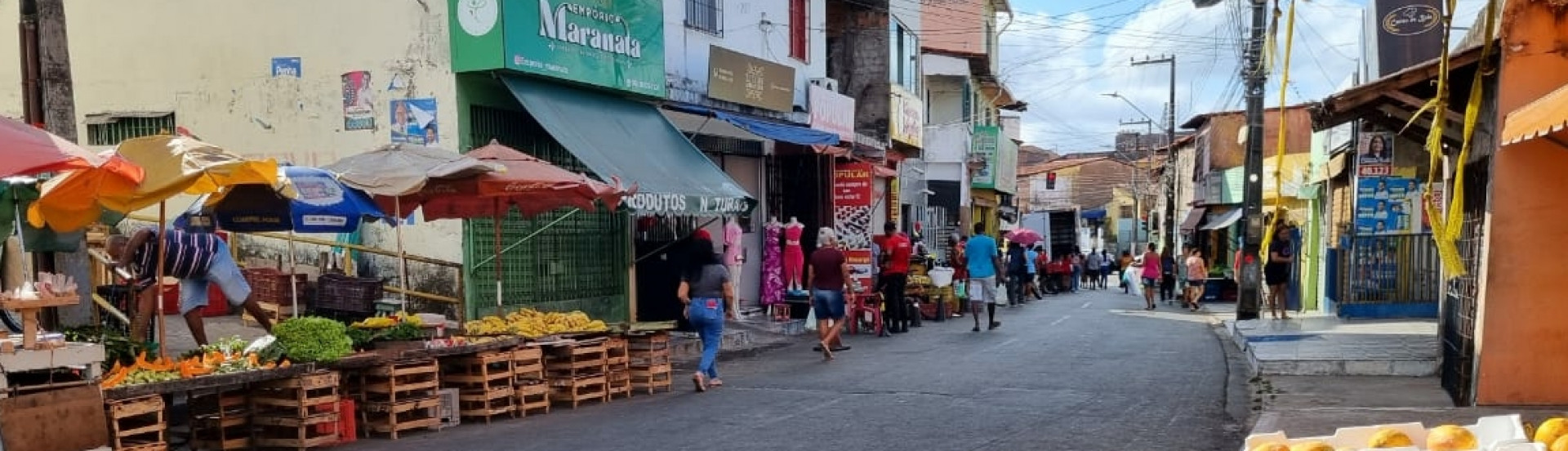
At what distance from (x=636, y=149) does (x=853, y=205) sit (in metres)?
6.89

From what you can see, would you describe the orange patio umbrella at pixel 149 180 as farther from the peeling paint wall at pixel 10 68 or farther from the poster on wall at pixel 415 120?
the peeling paint wall at pixel 10 68

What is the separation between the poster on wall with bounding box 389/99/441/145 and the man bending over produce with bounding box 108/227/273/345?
3.24 metres

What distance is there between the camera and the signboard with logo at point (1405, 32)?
1589 cm

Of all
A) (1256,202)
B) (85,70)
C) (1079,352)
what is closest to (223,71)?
(85,70)

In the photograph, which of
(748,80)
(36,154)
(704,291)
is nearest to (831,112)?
(748,80)

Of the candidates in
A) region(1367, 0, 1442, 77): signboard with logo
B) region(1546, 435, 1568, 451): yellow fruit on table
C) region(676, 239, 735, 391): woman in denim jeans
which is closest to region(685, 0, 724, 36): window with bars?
region(676, 239, 735, 391): woman in denim jeans

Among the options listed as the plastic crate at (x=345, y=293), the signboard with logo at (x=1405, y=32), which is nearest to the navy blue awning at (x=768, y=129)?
the plastic crate at (x=345, y=293)

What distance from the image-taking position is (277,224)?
10758 mm

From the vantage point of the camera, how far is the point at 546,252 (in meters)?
16.0

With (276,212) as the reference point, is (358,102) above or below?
above

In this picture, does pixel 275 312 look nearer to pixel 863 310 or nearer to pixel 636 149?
pixel 636 149

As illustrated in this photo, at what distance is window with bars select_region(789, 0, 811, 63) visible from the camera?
22719 mm

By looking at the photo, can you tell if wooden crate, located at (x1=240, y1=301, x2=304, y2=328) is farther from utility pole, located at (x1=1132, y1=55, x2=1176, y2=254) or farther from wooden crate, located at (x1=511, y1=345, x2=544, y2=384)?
utility pole, located at (x1=1132, y1=55, x2=1176, y2=254)

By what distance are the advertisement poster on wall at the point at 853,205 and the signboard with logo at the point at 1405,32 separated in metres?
8.74
